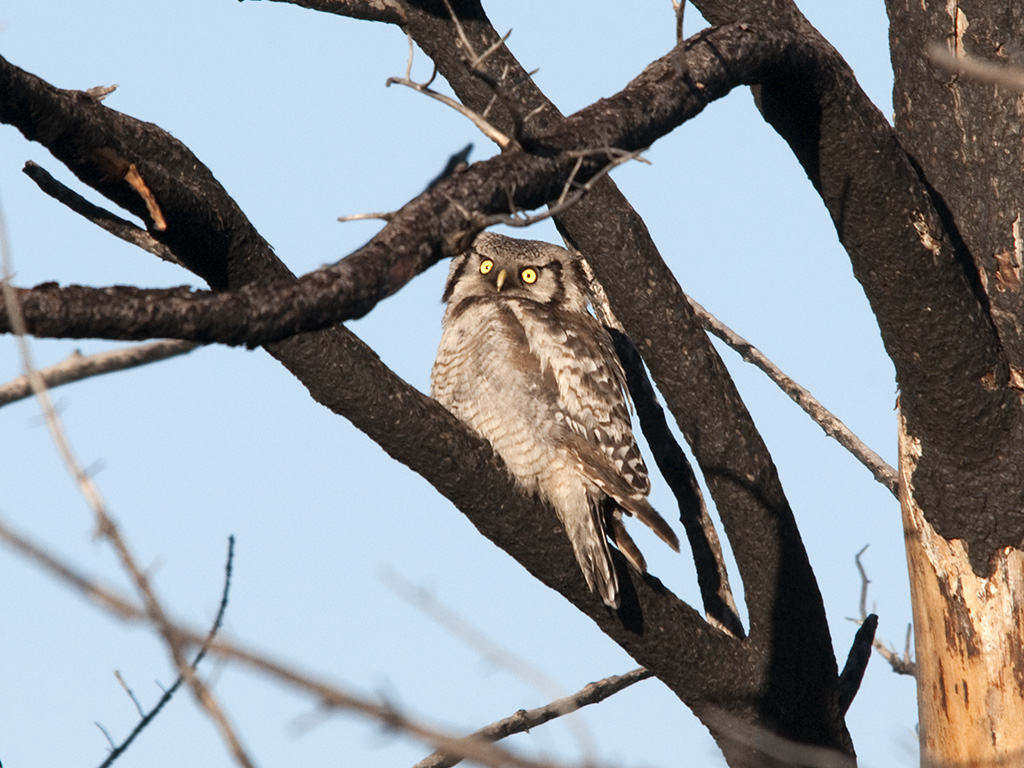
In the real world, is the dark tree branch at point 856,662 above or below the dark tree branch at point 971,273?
below

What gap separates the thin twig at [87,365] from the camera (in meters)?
1.84

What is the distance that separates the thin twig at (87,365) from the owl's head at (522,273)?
12.5ft

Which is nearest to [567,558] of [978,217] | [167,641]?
[978,217]

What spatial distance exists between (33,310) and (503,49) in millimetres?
2649

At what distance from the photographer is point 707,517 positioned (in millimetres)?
4879

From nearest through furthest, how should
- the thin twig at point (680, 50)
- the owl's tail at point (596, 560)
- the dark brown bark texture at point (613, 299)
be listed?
the dark brown bark texture at point (613, 299) < the thin twig at point (680, 50) < the owl's tail at point (596, 560)

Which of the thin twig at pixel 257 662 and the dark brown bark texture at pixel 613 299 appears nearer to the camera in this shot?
the thin twig at pixel 257 662

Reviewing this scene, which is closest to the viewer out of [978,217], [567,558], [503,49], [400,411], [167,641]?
[167,641]

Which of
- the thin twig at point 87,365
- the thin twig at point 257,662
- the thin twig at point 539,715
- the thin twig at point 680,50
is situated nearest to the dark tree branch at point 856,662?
the thin twig at point 539,715

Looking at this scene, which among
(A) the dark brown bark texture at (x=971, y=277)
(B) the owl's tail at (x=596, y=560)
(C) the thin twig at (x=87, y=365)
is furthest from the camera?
(B) the owl's tail at (x=596, y=560)

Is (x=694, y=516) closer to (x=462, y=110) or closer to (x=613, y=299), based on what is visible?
(x=613, y=299)

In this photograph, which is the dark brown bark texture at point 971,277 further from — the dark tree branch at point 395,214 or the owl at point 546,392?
the owl at point 546,392

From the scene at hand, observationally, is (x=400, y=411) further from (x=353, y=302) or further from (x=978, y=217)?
(x=978, y=217)

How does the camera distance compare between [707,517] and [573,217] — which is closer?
[573,217]
